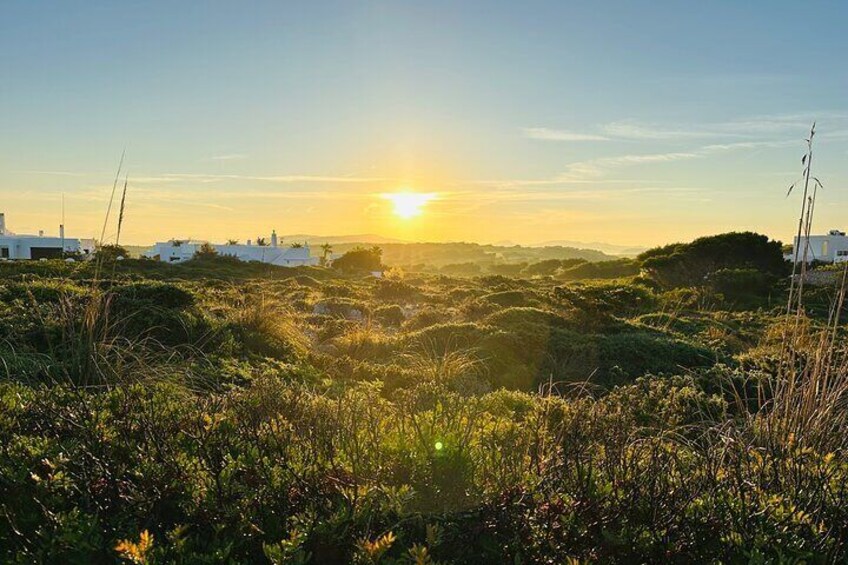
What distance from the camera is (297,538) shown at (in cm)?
223

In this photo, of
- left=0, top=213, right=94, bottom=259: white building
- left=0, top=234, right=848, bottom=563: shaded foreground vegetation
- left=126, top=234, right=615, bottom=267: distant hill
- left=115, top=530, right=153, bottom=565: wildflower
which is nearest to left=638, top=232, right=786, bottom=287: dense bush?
left=0, top=234, right=848, bottom=563: shaded foreground vegetation

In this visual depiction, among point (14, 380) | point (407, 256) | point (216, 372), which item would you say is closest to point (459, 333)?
point (216, 372)

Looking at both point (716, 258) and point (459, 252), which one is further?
point (459, 252)

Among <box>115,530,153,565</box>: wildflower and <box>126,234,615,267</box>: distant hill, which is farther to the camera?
<box>126,234,615,267</box>: distant hill

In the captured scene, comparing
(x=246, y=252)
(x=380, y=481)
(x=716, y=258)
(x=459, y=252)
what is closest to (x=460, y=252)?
(x=459, y=252)

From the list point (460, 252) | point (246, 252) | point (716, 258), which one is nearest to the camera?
point (716, 258)

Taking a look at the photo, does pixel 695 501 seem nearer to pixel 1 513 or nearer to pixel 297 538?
pixel 297 538

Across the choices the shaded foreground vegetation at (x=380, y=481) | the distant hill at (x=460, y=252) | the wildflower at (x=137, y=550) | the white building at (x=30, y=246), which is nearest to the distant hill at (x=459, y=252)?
the distant hill at (x=460, y=252)

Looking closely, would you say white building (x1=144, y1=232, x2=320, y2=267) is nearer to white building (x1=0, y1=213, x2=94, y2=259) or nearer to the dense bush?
white building (x1=0, y1=213, x2=94, y2=259)

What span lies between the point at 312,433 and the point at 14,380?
3215 millimetres

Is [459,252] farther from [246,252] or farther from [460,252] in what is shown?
[246,252]

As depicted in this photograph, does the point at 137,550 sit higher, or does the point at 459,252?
the point at 459,252

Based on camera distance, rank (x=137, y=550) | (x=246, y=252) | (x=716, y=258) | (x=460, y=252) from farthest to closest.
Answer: (x=460, y=252) → (x=246, y=252) → (x=716, y=258) → (x=137, y=550)

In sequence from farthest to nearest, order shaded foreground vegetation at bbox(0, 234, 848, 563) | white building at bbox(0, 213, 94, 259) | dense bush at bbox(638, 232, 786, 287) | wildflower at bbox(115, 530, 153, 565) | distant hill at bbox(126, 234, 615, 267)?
distant hill at bbox(126, 234, 615, 267), white building at bbox(0, 213, 94, 259), dense bush at bbox(638, 232, 786, 287), shaded foreground vegetation at bbox(0, 234, 848, 563), wildflower at bbox(115, 530, 153, 565)
